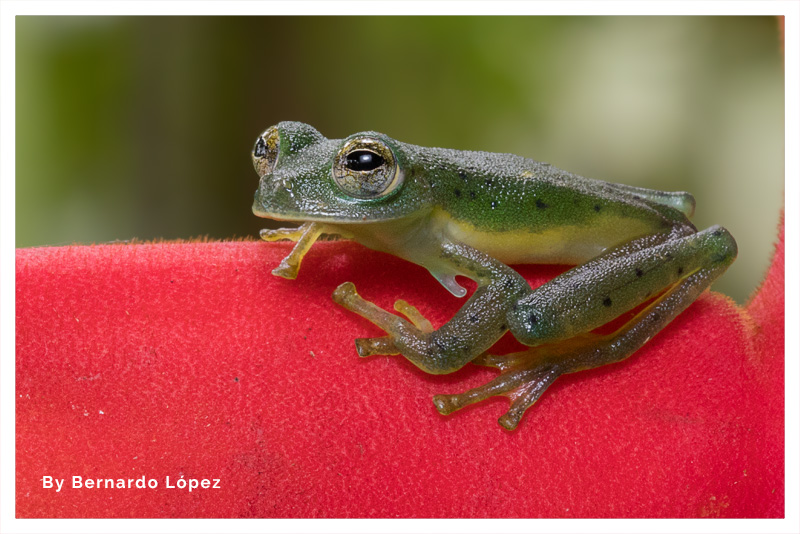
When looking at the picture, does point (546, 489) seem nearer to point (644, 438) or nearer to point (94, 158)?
point (644, 438)

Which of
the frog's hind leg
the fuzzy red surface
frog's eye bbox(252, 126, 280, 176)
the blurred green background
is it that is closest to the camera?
the fuzzy red surface

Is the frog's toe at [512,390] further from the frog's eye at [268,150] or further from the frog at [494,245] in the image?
the frog's eye at [268,150]

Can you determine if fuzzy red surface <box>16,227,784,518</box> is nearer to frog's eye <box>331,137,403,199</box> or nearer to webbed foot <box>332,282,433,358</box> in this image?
webbed foot <box>332,282,433,358</box>

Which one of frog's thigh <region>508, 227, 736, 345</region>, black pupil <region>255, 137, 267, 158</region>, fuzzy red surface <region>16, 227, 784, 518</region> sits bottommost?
fuzzy red surface <region>16, 227, 784, 518</region>

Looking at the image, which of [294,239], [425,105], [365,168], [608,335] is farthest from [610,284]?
[425,105]

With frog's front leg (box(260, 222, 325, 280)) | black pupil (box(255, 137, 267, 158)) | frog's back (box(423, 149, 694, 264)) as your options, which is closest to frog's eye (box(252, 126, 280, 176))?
black pupil (box(255, 137, 267, 158))

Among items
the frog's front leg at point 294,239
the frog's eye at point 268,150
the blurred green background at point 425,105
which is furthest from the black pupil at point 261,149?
the blurred green background at point 425,105

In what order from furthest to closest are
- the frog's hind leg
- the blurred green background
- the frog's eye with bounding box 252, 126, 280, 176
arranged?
the blurred green background
the frog's eye with bounding box 252, 126, 280, 176
the frog's hind leg
